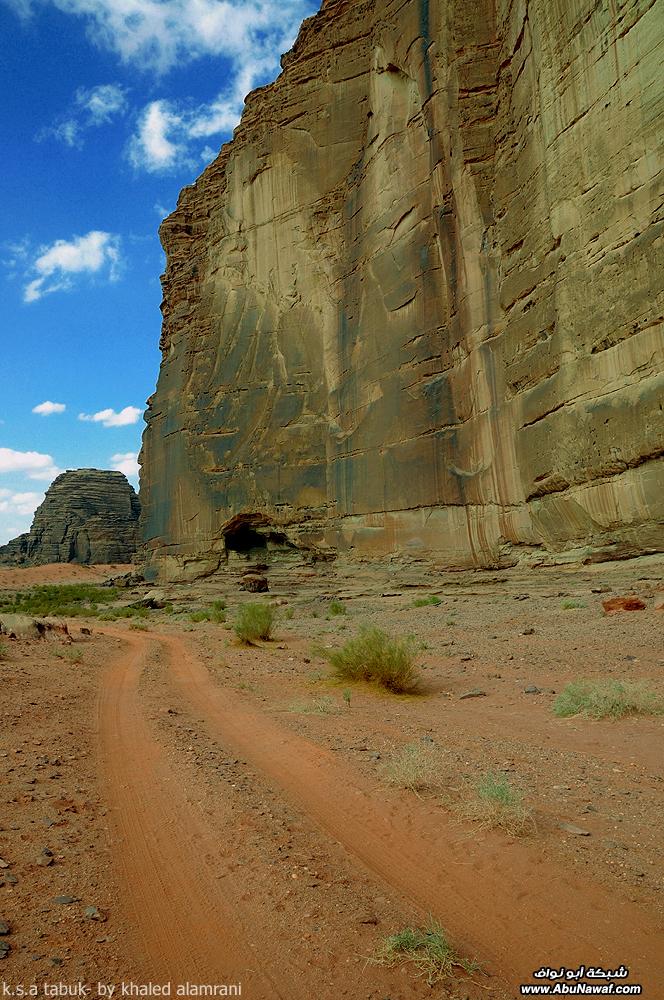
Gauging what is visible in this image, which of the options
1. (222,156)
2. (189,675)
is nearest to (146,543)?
(222,156)

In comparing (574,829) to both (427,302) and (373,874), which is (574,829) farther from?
(427,302)

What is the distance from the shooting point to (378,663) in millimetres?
8359

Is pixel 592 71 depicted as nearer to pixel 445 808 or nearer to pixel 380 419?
pixel 380 419

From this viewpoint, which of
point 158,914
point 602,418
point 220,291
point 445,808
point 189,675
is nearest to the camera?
point 158,914

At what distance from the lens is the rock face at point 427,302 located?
14875 millimetres

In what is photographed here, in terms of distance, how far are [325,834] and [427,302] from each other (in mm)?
22439

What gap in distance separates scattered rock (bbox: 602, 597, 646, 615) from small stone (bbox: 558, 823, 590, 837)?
8.49 metres

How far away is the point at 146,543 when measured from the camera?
38.8 metres

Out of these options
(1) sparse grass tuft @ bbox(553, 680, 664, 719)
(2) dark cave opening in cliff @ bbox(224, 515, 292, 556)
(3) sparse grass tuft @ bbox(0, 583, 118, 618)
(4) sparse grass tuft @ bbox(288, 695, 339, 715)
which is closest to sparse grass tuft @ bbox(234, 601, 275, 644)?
(4) sparse grass tuft @ bbox(288, 695, 339, 715)

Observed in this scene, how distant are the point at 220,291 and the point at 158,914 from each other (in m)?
35.7

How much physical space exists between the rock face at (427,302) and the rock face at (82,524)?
41.4 meters

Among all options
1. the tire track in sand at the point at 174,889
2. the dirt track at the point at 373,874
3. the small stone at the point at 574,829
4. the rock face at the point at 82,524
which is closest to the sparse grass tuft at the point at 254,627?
the tire track in sand at the point at 174,889

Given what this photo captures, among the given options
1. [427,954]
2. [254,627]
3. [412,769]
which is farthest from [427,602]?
[427,954]

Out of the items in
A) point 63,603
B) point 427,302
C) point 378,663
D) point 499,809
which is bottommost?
point 499,809
